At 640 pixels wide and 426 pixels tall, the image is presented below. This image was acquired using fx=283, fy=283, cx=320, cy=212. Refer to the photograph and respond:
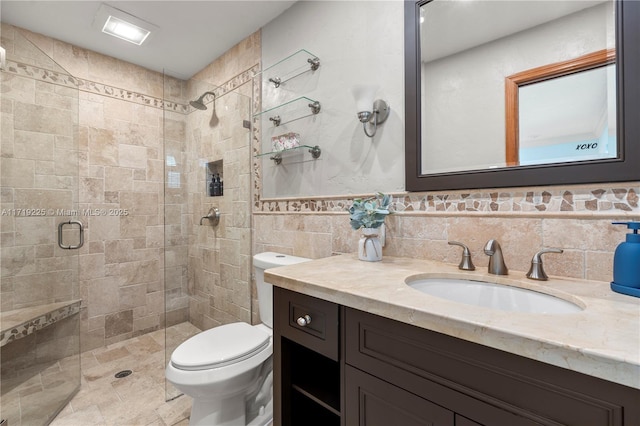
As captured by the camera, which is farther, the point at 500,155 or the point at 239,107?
the point at 239,107

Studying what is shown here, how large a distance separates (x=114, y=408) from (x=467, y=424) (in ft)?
6.53

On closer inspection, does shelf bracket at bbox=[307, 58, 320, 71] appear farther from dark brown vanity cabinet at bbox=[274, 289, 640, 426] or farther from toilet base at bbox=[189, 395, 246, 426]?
toilet base at bbox=[189, 395, 246, 426]

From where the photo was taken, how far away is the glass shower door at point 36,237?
5.23ft

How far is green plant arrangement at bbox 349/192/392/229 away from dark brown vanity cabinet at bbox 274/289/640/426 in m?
0.47

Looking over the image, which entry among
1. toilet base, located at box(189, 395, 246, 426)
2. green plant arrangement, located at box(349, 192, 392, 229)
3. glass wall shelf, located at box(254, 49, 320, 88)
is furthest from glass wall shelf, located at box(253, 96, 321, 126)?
toilet base, located at box(189, 395, 246, 426)

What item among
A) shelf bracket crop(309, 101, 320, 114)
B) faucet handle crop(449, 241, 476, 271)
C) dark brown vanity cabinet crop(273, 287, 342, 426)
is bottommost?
dark brown vanity cabinet crop(273, 287, 342, 426)

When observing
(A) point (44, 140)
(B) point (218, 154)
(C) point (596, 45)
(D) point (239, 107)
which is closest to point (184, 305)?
(B) point (218, 154)

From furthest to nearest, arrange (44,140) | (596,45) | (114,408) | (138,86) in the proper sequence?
(138,86), (44,140), (114,408), (596,45)

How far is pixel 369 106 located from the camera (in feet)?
4.55

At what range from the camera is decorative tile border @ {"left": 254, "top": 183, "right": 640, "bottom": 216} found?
85cm

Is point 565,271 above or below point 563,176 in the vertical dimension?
below

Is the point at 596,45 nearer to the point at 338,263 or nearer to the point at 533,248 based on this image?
the point at 533,248

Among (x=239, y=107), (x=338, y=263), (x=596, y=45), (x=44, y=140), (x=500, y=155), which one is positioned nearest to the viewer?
(x=596, y=45)

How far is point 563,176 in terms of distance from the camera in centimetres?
92
